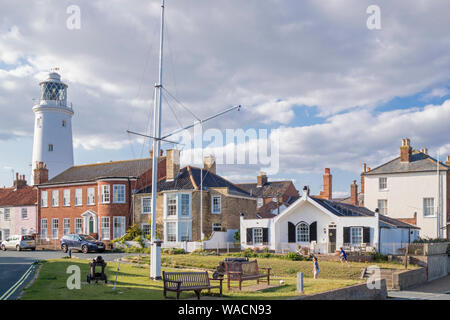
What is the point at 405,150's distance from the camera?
49.2m

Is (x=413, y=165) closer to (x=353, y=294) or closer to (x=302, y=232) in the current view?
(x=302, y=232)

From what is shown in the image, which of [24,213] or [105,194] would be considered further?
[24,213]

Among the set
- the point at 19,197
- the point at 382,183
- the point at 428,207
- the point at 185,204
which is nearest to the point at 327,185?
the point at 382,183

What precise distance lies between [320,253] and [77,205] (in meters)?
26.9

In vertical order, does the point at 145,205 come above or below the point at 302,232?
above

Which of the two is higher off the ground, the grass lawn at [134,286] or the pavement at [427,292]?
the grass lawn at [134,286]

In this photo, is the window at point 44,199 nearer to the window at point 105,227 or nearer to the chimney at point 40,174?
the chimney at point 40,174

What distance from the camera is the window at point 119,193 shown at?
1876 inches

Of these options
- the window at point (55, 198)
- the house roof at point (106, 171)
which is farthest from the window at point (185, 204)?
the window at point (55, 198)

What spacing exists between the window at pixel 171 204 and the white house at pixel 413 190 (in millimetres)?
20429

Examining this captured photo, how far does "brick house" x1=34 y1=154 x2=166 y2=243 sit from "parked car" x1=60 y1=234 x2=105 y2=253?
6669mm

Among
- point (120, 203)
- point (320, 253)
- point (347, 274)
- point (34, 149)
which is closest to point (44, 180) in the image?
point (34, 149)

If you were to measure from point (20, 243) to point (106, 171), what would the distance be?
11.3m

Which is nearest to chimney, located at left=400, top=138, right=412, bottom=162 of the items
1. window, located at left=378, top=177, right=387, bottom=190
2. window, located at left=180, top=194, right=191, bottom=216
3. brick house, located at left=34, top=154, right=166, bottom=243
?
window, located at left=378, top=177, right=387, bottom=190
